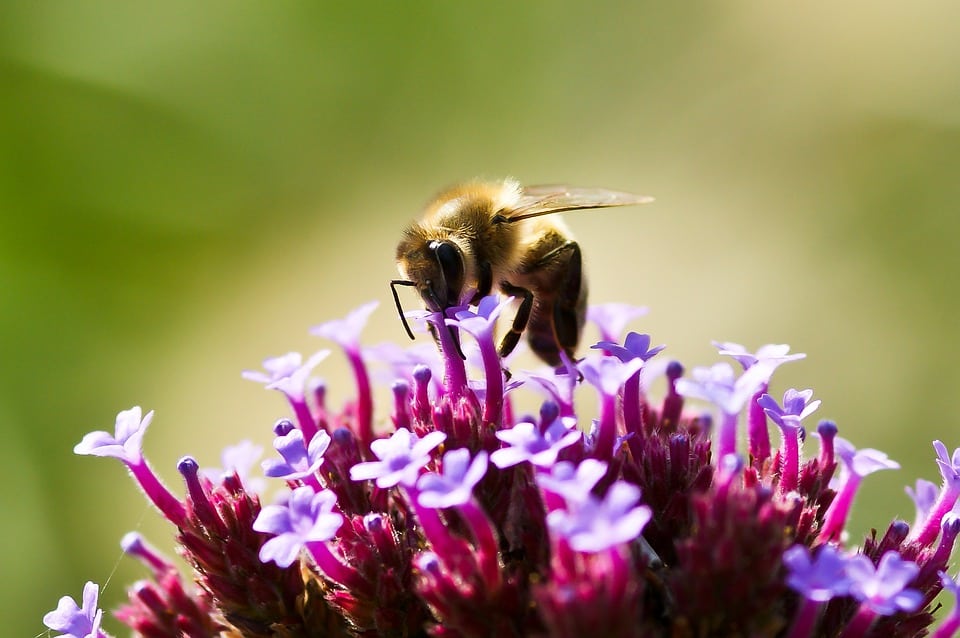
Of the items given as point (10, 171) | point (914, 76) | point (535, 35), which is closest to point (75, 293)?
point (10, 171)

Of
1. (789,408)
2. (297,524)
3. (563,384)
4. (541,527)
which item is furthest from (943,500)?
(297,524)

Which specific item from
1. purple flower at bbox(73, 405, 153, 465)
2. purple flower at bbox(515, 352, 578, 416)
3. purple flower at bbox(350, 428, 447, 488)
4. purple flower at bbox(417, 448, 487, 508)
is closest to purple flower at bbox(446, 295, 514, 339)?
purple flower at bbox(515, 352, 578, 416)

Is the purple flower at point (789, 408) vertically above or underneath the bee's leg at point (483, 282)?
underneath

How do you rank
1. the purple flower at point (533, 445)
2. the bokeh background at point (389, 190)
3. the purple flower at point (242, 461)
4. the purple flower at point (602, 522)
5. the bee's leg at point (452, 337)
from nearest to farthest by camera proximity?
the purple flower at point (602, 522)
the purple flower at point (533, 445)
the bee's leg at point (452, 337)
the purple flower at point (242, 461)
the bokeh background at point (389, 190)

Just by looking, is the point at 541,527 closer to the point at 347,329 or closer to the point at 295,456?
the point at 295,456

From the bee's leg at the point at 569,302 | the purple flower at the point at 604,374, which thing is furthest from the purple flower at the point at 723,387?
the bee's leg at the point at 569,302

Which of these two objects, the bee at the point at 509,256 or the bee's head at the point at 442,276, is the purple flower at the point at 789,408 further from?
the bee's head at the point at 442,276

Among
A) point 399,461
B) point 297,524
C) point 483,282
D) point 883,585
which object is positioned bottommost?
point 883,585
